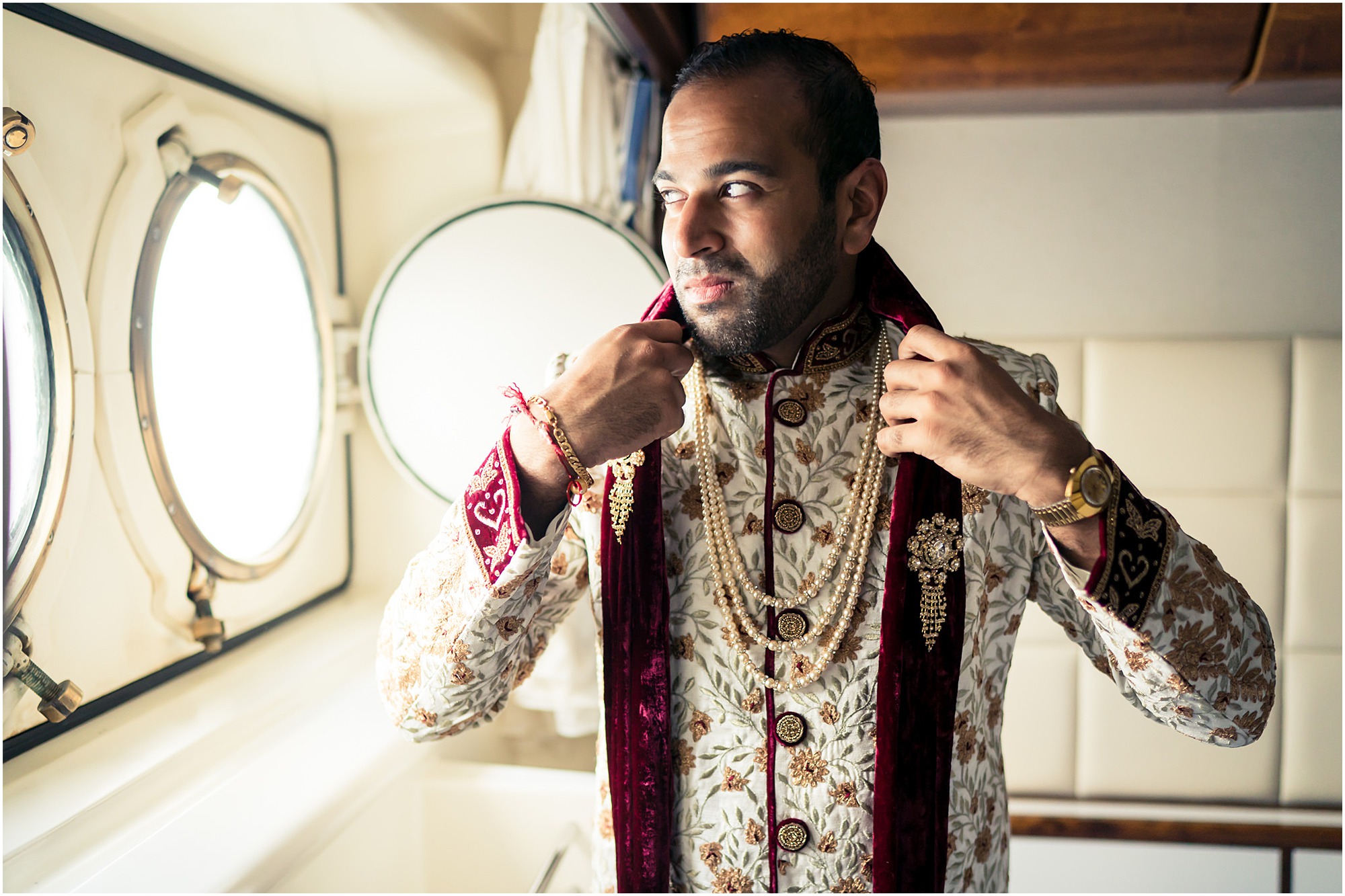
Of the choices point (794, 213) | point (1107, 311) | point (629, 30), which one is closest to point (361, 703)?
point (794, 213)

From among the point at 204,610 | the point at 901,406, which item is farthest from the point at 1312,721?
the point at 204,610

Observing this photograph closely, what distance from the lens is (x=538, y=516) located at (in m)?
0.81

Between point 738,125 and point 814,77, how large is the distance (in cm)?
12

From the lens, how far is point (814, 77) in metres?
0.93

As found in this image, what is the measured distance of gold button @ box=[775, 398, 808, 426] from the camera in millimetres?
988

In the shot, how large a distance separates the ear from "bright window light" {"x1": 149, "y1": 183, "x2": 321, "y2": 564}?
1.07m

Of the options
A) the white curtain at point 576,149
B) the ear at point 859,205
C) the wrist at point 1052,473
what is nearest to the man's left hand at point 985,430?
the wrist at point 1052,473

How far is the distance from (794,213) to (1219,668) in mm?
663

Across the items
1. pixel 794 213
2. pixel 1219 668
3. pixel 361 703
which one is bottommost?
pixel 361 703

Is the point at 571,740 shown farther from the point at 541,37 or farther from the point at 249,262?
the point at 541,37

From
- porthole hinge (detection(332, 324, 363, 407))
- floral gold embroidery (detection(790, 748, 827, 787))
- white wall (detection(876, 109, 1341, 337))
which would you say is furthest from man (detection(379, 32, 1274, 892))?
porthole hinge (detection(332, 324, 363, 407))

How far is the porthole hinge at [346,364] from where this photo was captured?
A: 71.0 inches

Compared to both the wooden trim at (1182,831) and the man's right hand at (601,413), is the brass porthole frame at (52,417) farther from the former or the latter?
the wooden trim at (1182,831)

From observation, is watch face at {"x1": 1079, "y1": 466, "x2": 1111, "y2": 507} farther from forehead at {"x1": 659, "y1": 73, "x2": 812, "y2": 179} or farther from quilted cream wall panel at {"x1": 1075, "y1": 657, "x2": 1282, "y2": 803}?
quilted cream wall panel at {"x1": 1075, "y1": 657, "x2": 1282, "y2": 803}
